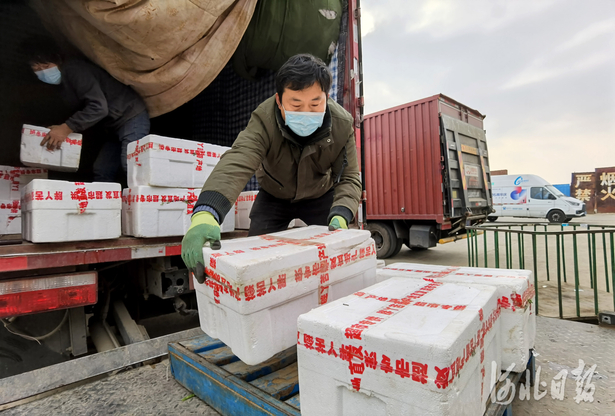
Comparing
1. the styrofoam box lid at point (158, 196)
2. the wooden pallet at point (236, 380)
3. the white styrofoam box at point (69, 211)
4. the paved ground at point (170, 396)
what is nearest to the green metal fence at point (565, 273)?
the paved ground at point (170, 396)

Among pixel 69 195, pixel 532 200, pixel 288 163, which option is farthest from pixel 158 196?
pixel 532 200

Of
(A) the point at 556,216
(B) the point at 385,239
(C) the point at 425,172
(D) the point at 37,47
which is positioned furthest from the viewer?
(A) the point at 556,216

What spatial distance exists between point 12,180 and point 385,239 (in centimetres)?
654

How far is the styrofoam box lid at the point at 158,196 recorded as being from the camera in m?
2.43

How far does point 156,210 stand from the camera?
2473 millimetres

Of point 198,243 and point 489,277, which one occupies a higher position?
point 198,243

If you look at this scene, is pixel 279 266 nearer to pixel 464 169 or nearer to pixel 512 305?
pixel 512 305

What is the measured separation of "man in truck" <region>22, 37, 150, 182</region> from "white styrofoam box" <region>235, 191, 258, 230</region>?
1.19 m

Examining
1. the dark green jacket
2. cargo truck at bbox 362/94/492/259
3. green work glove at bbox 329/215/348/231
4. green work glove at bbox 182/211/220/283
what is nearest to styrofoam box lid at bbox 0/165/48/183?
the dark green jacket

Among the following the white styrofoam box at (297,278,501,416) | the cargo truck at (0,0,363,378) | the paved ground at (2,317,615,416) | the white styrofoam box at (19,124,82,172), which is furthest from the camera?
the white styrofoam box at (19,124,82,172)

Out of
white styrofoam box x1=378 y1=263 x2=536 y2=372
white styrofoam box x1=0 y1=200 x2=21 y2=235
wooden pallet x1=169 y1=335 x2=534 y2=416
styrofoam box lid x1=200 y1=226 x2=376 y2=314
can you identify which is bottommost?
wooden pallet x1=169 y1=335 x2=534 y2=416

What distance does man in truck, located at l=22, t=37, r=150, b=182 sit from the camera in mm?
2945

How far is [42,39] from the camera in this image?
4.15 meters

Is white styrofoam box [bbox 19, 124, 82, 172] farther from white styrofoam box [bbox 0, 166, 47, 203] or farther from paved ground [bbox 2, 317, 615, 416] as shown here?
paved ground [bbox 2, 317, 615, 416]
